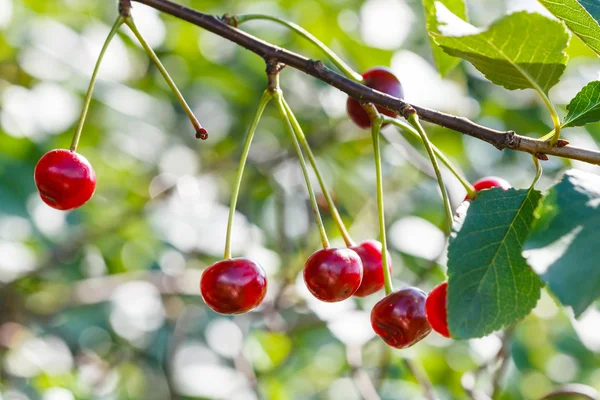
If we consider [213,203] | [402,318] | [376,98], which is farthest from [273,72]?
[213,203]

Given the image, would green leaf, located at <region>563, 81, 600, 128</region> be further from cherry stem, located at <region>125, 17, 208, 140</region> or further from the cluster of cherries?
cherry stem, located at <region>125, 17, 208, 140</region>

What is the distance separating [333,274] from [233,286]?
0.69 ft

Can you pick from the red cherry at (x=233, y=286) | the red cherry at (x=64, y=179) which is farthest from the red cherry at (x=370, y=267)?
the red cherry at (x=64, y=179)

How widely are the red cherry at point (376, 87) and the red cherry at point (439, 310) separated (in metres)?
0.53

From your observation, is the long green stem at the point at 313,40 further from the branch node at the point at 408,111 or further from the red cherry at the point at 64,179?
the red cherry at the point at 64,179

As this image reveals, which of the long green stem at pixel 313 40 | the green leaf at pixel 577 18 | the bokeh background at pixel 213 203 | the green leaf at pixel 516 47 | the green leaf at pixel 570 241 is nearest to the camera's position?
the green leaf at pixel 570 241

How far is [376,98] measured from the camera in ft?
4.72

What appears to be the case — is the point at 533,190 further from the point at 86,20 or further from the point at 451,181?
the point at 86,20

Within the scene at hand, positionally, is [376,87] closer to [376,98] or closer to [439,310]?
[376,98]

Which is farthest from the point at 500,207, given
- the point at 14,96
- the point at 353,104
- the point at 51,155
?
the point at 14,96

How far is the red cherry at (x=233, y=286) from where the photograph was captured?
148cm

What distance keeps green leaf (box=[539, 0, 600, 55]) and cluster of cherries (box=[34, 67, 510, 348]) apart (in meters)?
0.39

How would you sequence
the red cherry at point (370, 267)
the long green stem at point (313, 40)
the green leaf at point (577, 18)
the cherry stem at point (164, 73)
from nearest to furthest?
the green leaf at point (577, 18) → the cherry stem at point (164, 73) → the long green stem at point (313, 40) → the red cherry at point (370, 267)

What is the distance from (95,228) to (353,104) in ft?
6.33
